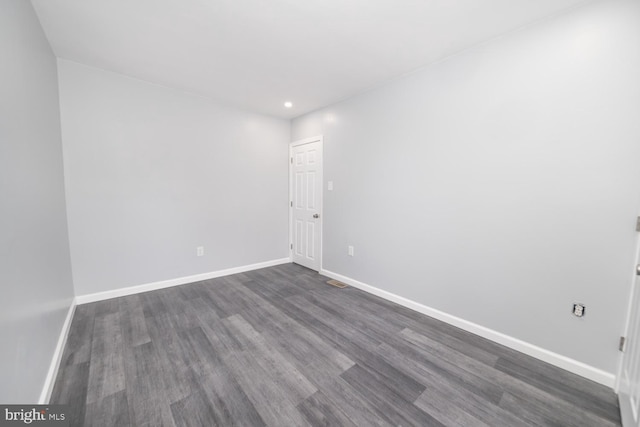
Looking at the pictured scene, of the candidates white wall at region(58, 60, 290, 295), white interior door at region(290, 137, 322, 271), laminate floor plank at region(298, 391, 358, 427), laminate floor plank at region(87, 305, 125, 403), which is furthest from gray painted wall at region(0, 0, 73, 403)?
white interior door at region(290, 137, 322, 271)

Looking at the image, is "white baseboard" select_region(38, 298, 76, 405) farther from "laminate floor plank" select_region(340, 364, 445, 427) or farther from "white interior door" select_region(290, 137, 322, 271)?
"white interior door" select_region(290, 137, 322, 271)

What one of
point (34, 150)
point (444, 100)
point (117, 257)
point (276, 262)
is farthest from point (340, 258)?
point (34, 150)

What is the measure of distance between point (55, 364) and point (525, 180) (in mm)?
3684

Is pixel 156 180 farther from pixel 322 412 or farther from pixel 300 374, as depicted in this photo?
pixel 322 412

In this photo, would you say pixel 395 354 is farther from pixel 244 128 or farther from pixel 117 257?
pixel 244 128

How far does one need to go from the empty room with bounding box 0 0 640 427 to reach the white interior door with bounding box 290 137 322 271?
0.58 meters

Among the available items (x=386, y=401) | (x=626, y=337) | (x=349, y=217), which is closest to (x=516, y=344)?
(x=626, y=337)

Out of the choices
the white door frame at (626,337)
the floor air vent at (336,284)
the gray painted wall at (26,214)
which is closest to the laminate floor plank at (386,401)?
the white door frame at (626,337)

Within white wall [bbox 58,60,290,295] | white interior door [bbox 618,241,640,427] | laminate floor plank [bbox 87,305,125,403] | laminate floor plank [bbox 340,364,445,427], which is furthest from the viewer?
white wall [bbox 58,60,290,295]

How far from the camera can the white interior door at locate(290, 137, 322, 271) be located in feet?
12.1

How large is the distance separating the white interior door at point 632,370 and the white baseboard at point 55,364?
10.0 ft

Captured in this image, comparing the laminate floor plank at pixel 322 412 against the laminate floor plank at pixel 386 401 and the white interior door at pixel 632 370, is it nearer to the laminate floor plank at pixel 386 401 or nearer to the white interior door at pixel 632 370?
the laminate floor plank at pixel 386 401

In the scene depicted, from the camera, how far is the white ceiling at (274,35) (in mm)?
1630

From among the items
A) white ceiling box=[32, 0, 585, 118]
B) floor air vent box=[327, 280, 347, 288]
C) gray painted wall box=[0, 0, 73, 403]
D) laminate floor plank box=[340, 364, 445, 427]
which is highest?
white ceiling box=[32, 0, 585, 118]
